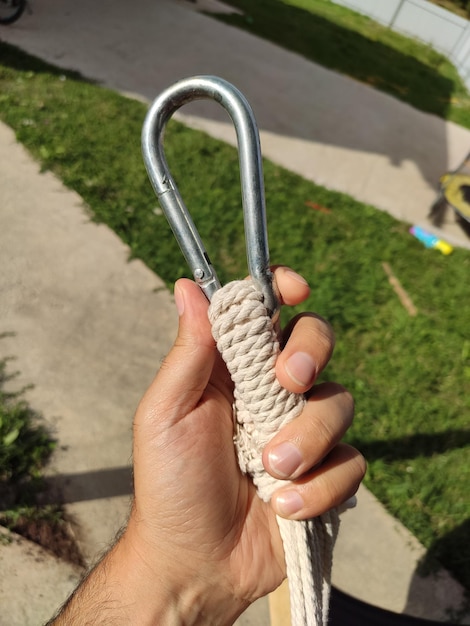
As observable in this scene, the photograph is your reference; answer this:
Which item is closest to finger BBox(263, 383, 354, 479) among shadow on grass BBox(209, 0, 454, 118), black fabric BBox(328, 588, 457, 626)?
black fabric BBox(328, 588, 457, 626)

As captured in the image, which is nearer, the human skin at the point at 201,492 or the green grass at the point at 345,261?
the human skin at the point at 201,492

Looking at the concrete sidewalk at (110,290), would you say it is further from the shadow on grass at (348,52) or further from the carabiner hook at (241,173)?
the carabiner hook at (241,173)

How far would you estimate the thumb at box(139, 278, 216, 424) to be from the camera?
1.22 m

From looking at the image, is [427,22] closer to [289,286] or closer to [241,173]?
[289,286]

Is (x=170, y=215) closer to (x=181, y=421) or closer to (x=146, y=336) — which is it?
(x=181, y=421)

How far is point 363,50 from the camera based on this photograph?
812 centimetres

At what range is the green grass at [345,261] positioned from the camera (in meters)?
2.77

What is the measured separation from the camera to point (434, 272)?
3.95 metres

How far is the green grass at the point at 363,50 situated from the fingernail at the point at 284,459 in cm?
664

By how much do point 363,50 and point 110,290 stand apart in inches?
279

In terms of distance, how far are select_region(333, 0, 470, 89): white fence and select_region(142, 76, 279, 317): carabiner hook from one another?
9.77 metres

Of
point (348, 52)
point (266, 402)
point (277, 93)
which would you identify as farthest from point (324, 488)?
point (348, 52)

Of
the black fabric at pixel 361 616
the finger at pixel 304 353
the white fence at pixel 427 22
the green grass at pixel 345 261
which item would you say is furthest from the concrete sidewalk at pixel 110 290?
the white fence at pixel 427 22

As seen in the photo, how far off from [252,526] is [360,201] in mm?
3624
